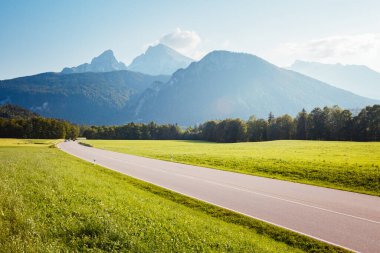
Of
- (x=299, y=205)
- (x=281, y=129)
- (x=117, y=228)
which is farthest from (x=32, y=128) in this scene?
(x=117, y=228)

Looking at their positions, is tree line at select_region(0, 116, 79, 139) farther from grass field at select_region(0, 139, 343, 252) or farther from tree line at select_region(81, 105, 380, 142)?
grass field at select_region(0, 139, 343, 252)

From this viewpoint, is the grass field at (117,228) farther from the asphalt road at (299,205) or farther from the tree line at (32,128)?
the tree line at (32,128)

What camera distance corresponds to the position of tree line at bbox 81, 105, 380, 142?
103219mm

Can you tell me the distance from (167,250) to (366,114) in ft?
360

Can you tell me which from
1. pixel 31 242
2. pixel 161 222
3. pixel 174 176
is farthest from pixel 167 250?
pixel 174 176

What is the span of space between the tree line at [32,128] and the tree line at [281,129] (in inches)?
1067

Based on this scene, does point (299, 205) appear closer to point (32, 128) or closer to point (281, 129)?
point (281, 129)

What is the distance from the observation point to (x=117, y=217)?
1222 centimetres

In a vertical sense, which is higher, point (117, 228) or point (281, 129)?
point (281, 129)

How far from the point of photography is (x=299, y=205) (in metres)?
16.7

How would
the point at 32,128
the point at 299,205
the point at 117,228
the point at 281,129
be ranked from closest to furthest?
the point at 117,228
the point at 299,205
the point at 281,129
the point at 32,128

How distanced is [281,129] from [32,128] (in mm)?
118177

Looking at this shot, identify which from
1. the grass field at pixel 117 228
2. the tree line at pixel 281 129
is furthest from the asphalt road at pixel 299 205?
the tree line at pixel 281 129

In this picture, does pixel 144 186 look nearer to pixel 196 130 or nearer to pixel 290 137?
pixel 290 137
